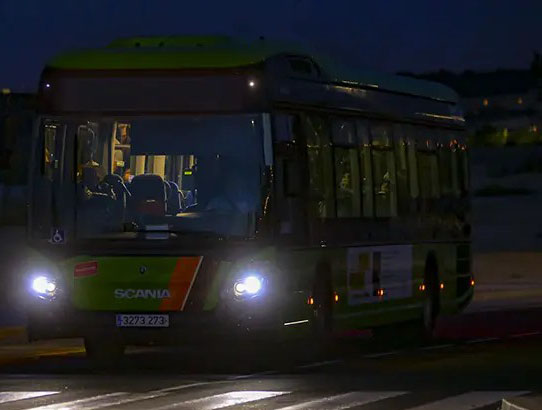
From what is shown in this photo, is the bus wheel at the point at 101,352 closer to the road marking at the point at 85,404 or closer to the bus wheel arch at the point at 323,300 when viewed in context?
the bus wheel arch at the point at 323,300

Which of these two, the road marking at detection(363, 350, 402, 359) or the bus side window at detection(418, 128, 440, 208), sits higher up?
the bus side window at detection(418, 128, 440, 208)

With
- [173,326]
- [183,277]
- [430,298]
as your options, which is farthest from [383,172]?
[173,326]

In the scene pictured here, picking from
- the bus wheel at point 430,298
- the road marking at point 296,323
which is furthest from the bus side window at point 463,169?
the road marking at point 296,323

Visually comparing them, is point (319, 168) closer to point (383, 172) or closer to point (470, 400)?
point (383, 172)

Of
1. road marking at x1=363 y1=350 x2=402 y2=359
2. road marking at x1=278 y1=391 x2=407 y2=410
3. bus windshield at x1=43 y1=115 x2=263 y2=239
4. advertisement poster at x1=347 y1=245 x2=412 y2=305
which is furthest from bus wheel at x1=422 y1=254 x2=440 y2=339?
road marking at x1=278 y1=391 x2=407 y2=410

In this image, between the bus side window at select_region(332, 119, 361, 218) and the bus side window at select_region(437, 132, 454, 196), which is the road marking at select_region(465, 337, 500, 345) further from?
the bus side window at select_region(332, 119, 361, 218)

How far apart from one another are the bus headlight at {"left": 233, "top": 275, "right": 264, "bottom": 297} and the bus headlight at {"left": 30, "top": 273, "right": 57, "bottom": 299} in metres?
1.79

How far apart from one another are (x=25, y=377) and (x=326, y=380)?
9.17 ft

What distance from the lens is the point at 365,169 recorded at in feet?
79.3

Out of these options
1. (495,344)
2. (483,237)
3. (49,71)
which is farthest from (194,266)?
(483,237)

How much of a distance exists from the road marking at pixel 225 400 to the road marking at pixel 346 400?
523 mm

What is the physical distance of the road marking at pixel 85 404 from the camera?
667 inches

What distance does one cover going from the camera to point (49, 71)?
21375mm

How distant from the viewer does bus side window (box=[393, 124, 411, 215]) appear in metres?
25.6
